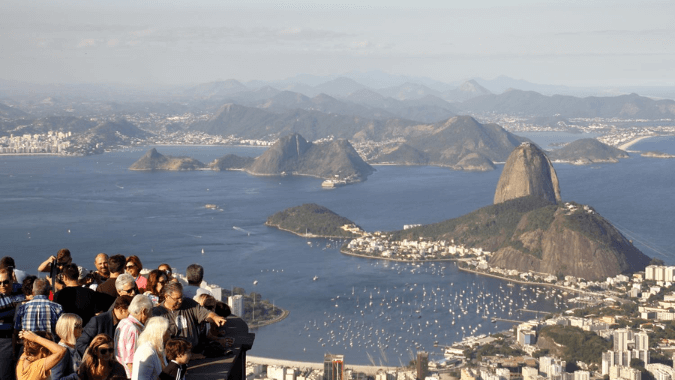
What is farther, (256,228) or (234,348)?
(256,228)

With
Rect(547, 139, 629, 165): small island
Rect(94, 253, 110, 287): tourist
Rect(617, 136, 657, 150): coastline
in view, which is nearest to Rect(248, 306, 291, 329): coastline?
Rect(94, 253, 110, 287): tourist

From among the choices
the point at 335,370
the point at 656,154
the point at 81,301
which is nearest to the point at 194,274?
the point at 81,301

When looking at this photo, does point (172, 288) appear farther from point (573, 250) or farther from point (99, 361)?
point (573, 250)

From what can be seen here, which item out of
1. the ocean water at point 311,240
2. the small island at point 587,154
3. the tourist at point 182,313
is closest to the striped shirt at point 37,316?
the tourist at point 182,313

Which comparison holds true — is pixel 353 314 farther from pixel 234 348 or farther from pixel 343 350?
pixel 234 348

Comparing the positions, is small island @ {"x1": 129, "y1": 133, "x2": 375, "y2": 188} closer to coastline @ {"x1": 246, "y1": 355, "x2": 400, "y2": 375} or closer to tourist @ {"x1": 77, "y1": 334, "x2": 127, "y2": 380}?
coastline @ {"x1": 246, "y1": 355, "x2": 400, "y2": 375}

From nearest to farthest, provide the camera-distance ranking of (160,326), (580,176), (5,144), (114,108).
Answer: (160,326) → (580,176) → (5,144) → (114,108)

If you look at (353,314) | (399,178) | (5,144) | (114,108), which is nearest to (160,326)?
(353,314)
